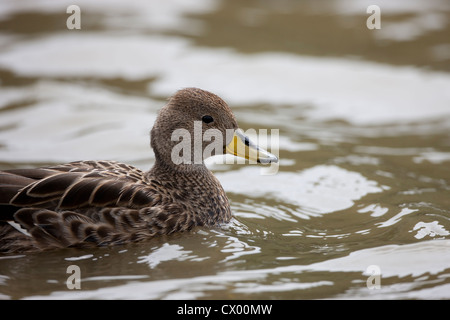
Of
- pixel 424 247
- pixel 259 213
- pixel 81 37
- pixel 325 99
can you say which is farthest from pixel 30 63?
pixel 424 247

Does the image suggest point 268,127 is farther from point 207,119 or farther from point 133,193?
point 133,193

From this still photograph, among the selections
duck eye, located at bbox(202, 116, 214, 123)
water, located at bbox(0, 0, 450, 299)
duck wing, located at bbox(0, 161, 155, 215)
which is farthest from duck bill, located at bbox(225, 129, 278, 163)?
duck wing, located at bbox(0, 161, 155, 215)

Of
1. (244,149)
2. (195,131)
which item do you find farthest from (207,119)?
(244,149)

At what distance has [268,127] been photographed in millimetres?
10789

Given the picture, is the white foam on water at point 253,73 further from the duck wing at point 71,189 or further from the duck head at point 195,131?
the duck wing at point 71,189

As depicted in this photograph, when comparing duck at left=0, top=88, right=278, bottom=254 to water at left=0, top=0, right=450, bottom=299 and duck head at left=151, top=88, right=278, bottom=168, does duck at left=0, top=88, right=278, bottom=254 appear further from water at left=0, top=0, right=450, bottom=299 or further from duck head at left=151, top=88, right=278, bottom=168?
water at left=0, top=0, right=450, bottom=299

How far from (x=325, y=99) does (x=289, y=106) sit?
25.7 inches

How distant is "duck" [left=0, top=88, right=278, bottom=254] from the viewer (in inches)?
257

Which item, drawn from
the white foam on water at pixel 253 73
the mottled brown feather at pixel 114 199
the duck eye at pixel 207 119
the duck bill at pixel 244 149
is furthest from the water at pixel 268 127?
the duck eye at pixel 207 119

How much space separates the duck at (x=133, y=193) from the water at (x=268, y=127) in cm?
16

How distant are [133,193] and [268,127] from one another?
4368mm

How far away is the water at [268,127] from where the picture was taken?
6.16m

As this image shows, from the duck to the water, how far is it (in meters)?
0.16

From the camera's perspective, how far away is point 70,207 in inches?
258
